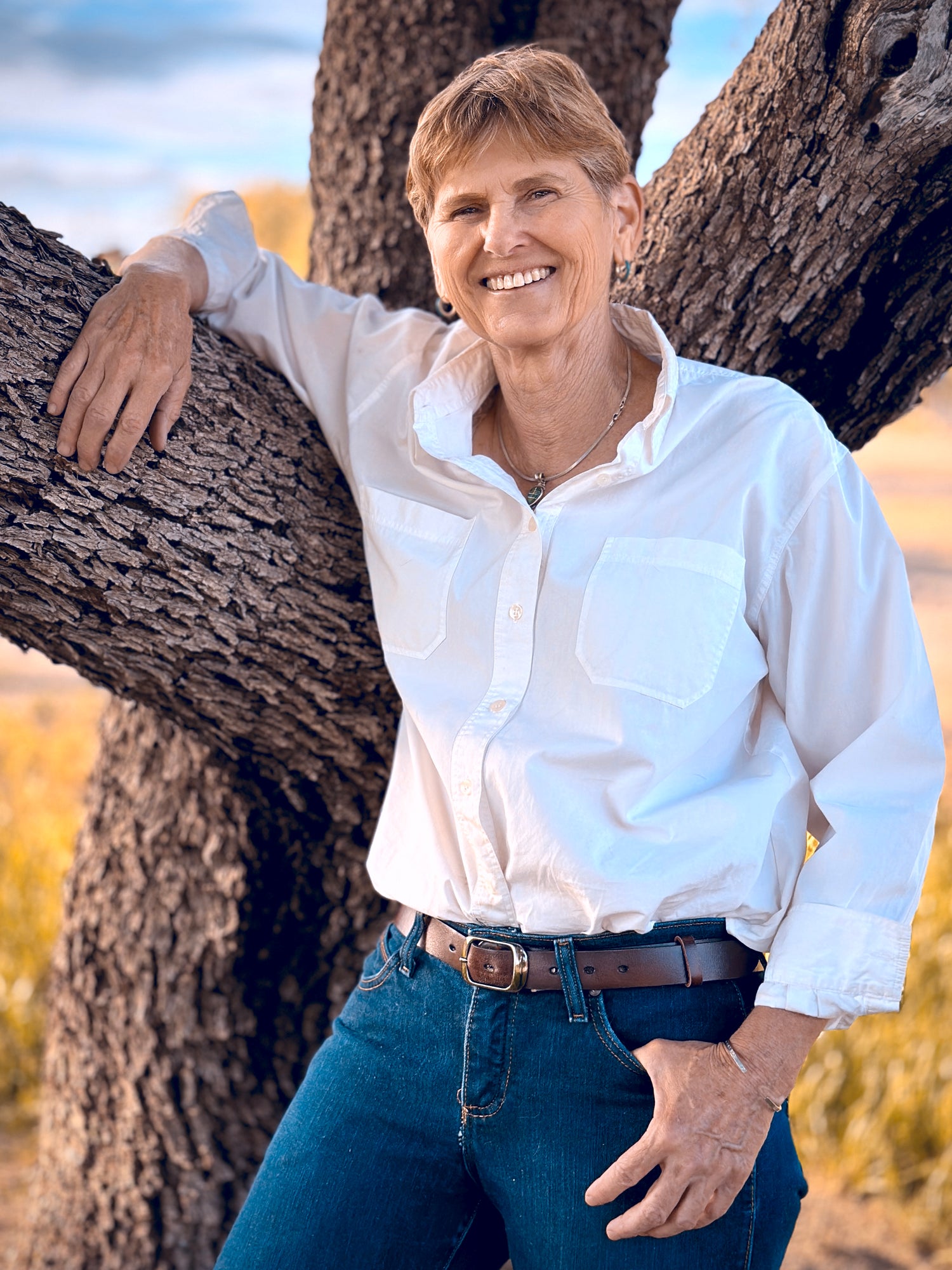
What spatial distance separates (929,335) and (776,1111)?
1.20 metres

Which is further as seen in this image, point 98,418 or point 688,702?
point 98,418

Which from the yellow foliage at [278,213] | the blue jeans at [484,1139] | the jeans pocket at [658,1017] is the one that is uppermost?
the yellow foliage at [278,213]

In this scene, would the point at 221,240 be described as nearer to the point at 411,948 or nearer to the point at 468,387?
the point at 468,387

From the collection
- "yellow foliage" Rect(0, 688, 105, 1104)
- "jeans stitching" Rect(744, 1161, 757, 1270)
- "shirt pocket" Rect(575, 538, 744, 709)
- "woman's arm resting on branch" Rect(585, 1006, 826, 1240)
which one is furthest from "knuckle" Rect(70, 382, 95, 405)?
"yellow foliage" Rect(0, 688, 105, 1104)

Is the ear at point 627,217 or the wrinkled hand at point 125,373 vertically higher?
the ear at point 627,217

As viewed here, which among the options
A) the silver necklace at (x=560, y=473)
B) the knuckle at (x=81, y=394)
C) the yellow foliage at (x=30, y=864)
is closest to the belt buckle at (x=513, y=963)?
the silver necklace at (x=560, y=473)

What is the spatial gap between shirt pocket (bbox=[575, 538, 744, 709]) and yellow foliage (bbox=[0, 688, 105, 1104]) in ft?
8.20

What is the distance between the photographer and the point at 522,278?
5.13 feet

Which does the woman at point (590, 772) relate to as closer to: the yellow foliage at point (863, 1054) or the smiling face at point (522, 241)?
the smiling face at point (522, 241)

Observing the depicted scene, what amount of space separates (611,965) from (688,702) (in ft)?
1.11

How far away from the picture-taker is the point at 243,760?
217cm

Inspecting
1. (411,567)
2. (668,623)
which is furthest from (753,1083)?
(411,567)

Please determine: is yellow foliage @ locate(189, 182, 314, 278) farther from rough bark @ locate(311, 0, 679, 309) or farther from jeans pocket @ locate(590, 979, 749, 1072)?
jeans pocket @ locate(590, 979, 749, 1072)

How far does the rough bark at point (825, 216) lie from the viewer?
5.30 feet
